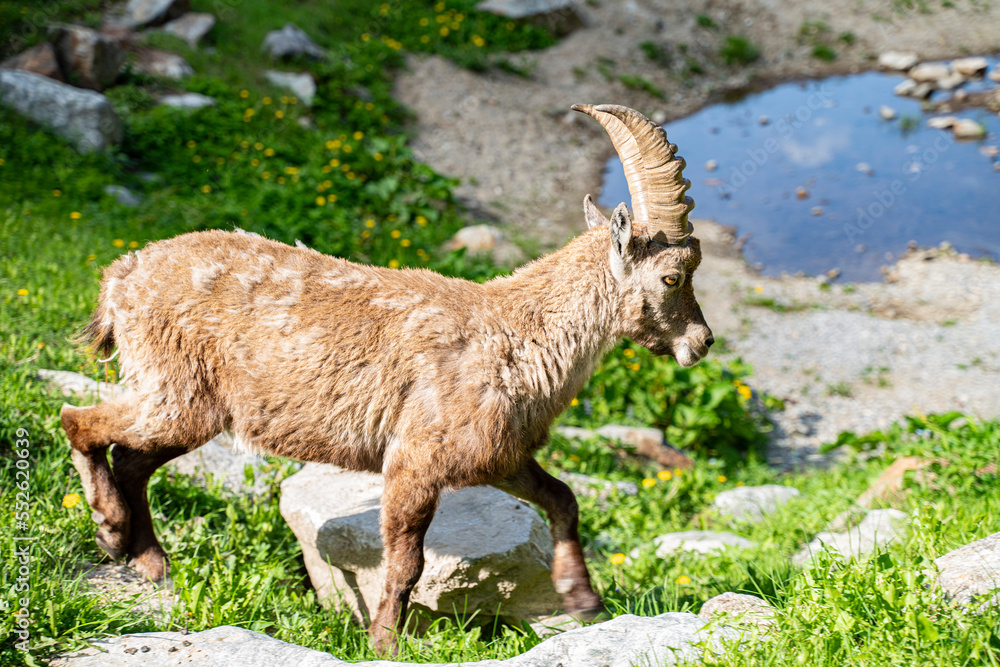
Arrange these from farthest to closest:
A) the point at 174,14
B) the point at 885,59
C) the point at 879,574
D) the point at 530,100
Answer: the point at 885,59
the point at 530,100
the point at 174,14
the point at 879,574

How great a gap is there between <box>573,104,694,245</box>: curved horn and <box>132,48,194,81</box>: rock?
11191 millimetres

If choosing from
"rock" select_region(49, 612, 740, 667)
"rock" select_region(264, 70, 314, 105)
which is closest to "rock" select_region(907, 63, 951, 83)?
"rock" select_region(264, 70, 314, 105)

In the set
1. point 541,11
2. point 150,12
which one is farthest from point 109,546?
point 541,11

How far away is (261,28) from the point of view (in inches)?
604

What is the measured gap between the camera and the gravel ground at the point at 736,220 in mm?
9883

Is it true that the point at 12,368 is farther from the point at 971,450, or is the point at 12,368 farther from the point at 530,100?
the point at 530,100

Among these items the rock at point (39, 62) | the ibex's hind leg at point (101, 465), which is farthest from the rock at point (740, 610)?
the rock at point (39, 62)

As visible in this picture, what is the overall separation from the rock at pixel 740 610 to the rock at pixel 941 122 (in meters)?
16.3

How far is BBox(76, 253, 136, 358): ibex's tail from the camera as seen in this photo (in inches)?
166

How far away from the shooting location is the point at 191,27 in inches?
575

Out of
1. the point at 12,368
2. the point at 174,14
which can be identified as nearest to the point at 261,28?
the point at 174,14

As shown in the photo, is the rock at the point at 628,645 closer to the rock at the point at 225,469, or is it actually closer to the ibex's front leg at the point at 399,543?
the ibex's front leg at the point at 399,543

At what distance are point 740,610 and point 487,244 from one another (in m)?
8.60

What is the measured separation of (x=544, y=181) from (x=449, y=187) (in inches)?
119
